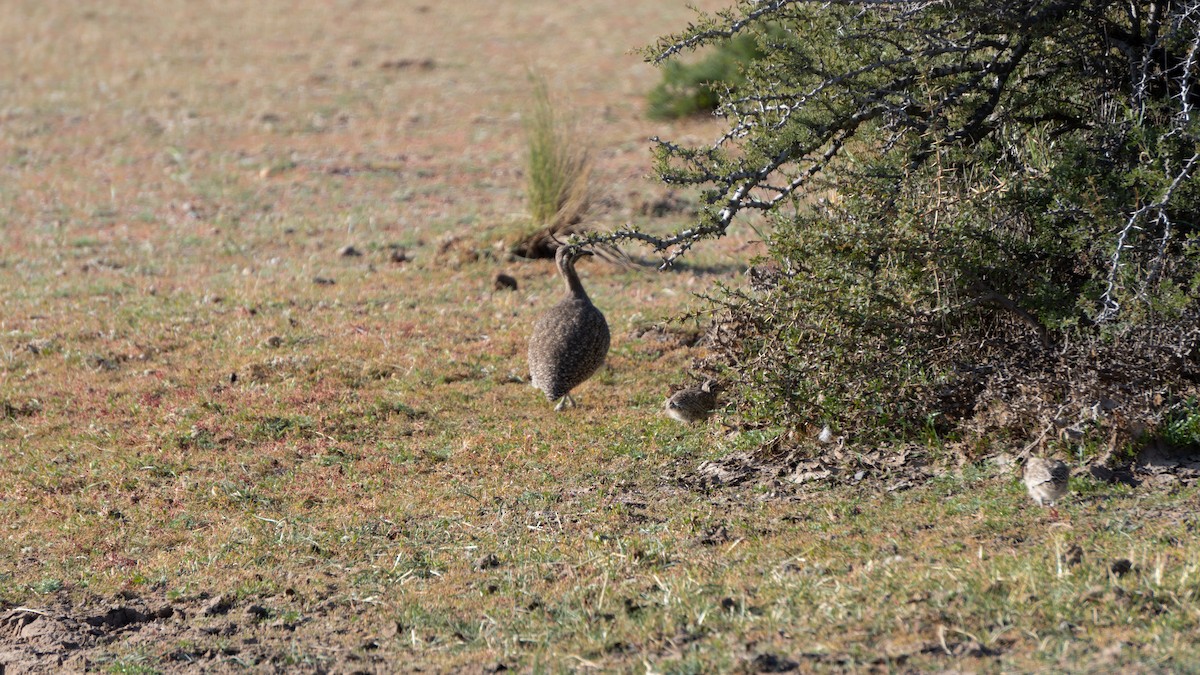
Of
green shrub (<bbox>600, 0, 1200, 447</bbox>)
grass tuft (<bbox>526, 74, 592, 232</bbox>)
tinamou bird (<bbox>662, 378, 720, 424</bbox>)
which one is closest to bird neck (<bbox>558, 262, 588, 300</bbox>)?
tinamou bird (<bbox>662, 378, 720, 424</bbox>)

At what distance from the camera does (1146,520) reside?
17.5 feet

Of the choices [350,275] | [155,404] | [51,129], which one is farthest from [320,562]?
[51,129]

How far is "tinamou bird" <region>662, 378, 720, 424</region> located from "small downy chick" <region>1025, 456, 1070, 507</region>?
2377 millimetres

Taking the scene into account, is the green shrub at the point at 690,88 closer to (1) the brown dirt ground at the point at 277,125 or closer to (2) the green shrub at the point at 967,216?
(1) the brown dirt ground at the point at 277,125

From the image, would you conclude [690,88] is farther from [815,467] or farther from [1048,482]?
[1048,482]

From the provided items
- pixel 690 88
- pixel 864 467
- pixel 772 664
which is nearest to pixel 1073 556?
pixel 772 664

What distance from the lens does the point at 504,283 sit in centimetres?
1166

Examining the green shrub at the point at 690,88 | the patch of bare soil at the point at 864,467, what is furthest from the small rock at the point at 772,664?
the green shrub at the point at 690,88

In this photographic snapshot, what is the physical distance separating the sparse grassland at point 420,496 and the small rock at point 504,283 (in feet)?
0.75

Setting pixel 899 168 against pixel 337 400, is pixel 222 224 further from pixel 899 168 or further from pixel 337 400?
pixel 899 168

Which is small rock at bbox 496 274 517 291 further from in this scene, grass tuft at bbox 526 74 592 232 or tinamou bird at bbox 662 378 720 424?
tinamou bird at bbox 662 378 720 424

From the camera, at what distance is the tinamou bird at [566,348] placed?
8.27 metres

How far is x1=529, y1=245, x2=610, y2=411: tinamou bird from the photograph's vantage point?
8.27 meters

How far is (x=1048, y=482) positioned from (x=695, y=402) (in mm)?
2524
